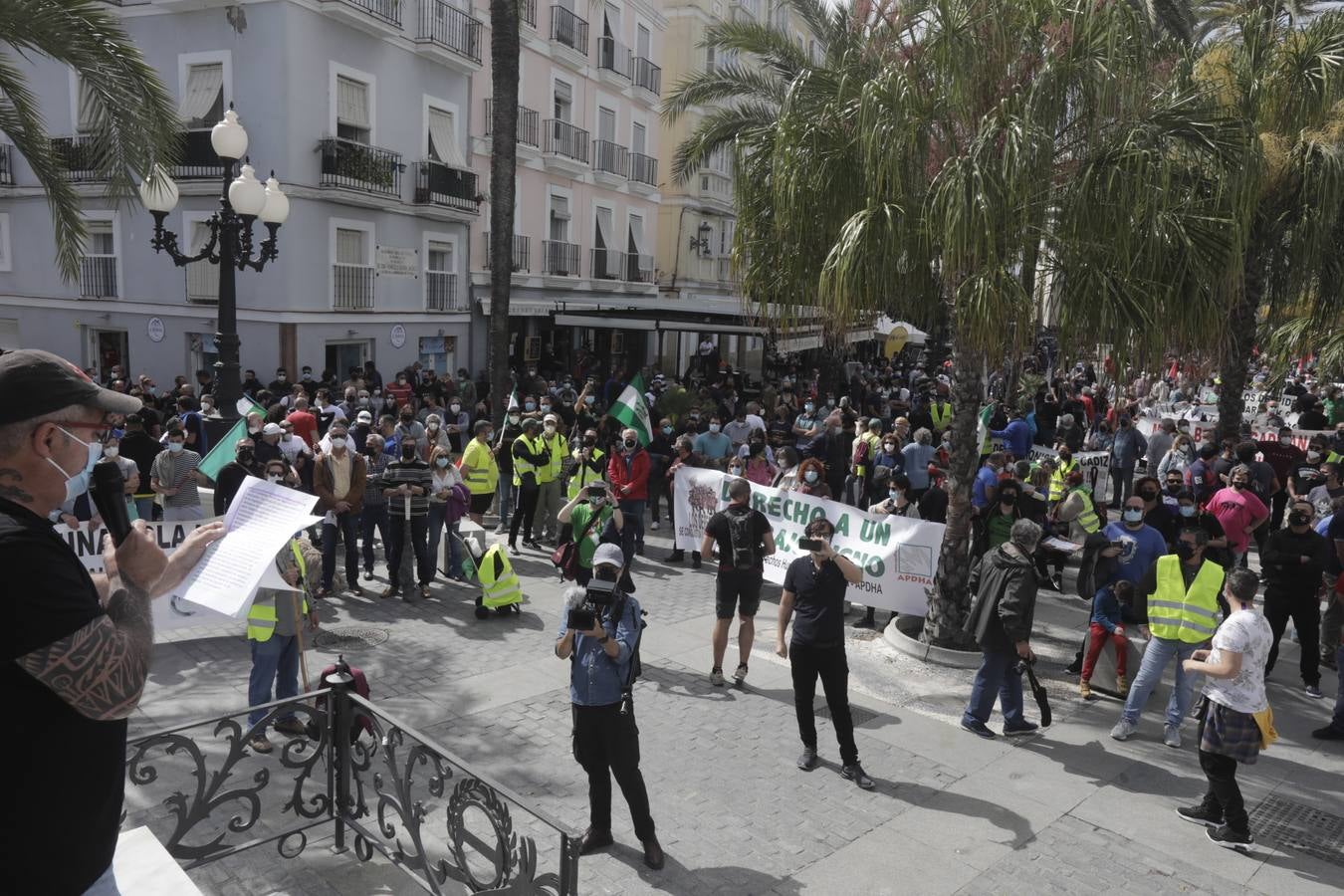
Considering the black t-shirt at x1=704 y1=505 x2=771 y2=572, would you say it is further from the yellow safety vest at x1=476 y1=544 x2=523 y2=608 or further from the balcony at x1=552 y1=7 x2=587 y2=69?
the balcony at x1=552 y1=7 x2=587 y2=69

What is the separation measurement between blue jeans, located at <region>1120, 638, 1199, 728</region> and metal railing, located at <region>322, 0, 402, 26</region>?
19.4 m

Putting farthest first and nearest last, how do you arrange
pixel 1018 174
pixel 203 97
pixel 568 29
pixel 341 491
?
pixel 568 29 < pixel 203 97 < pixel 341 491 < pixel 1018 174

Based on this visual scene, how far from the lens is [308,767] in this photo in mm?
5047

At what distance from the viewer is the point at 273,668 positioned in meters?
6.62

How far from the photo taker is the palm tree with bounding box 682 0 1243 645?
7176 millimetres

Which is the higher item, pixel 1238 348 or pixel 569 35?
pixel 569 35

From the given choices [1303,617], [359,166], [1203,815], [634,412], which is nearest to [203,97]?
[359,166]

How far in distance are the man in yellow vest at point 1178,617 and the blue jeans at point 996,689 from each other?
32.9 inches

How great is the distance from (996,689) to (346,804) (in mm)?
4600

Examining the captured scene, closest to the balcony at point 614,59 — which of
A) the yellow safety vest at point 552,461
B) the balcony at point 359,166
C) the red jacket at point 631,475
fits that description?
the balcony at point 359,166

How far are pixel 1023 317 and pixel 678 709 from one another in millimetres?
4001

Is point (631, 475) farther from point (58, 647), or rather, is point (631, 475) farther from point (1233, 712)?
point (58, 647)

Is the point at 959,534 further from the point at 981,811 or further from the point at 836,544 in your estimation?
the point at 981,811

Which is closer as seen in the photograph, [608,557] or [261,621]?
[608,557]
